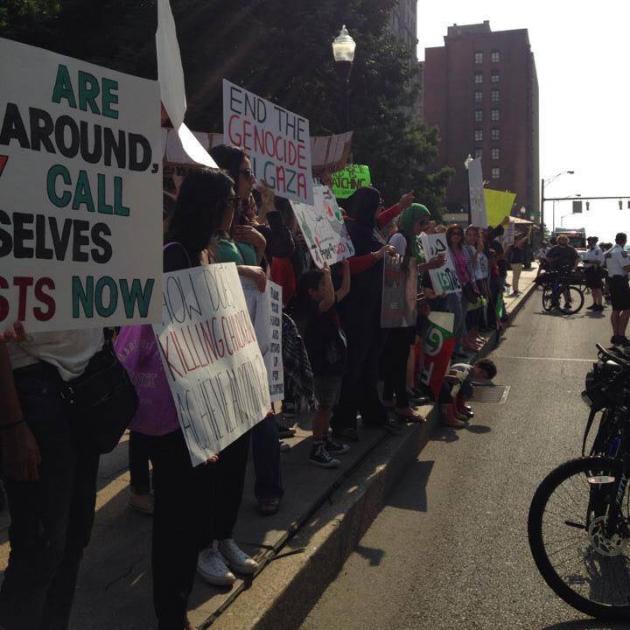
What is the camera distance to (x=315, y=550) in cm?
326

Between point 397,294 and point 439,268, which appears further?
point 439,268

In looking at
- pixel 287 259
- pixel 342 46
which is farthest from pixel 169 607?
pixel 342 46

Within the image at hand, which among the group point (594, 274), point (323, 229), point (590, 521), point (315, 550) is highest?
point (323, 229)

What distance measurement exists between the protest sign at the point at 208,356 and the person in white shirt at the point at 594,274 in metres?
15.1

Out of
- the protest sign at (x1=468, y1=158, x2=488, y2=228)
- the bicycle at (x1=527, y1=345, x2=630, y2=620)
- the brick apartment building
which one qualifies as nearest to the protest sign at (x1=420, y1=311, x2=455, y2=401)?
the bicycle at (x1=527, y1=345, x2=630, y2=620)

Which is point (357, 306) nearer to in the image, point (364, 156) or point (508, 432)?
point (508, 432)

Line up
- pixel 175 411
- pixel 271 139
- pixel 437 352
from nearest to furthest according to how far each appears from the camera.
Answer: pixel 175 411 < pixel 271 139 < pixel 437 352

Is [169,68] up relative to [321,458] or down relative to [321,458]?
up

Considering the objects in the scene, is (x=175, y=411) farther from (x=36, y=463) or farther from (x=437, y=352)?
(x=437, y=352)

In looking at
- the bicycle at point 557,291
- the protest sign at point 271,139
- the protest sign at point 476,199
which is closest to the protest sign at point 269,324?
the protest sign at point 271,139

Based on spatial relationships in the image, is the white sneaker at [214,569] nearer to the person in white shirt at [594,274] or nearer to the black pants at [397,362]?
the black pants at [397,362]

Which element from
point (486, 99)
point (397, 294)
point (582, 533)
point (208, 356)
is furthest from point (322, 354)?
point (486, 99)

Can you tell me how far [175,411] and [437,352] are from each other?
4.31 metres

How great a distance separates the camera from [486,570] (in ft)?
11.7
